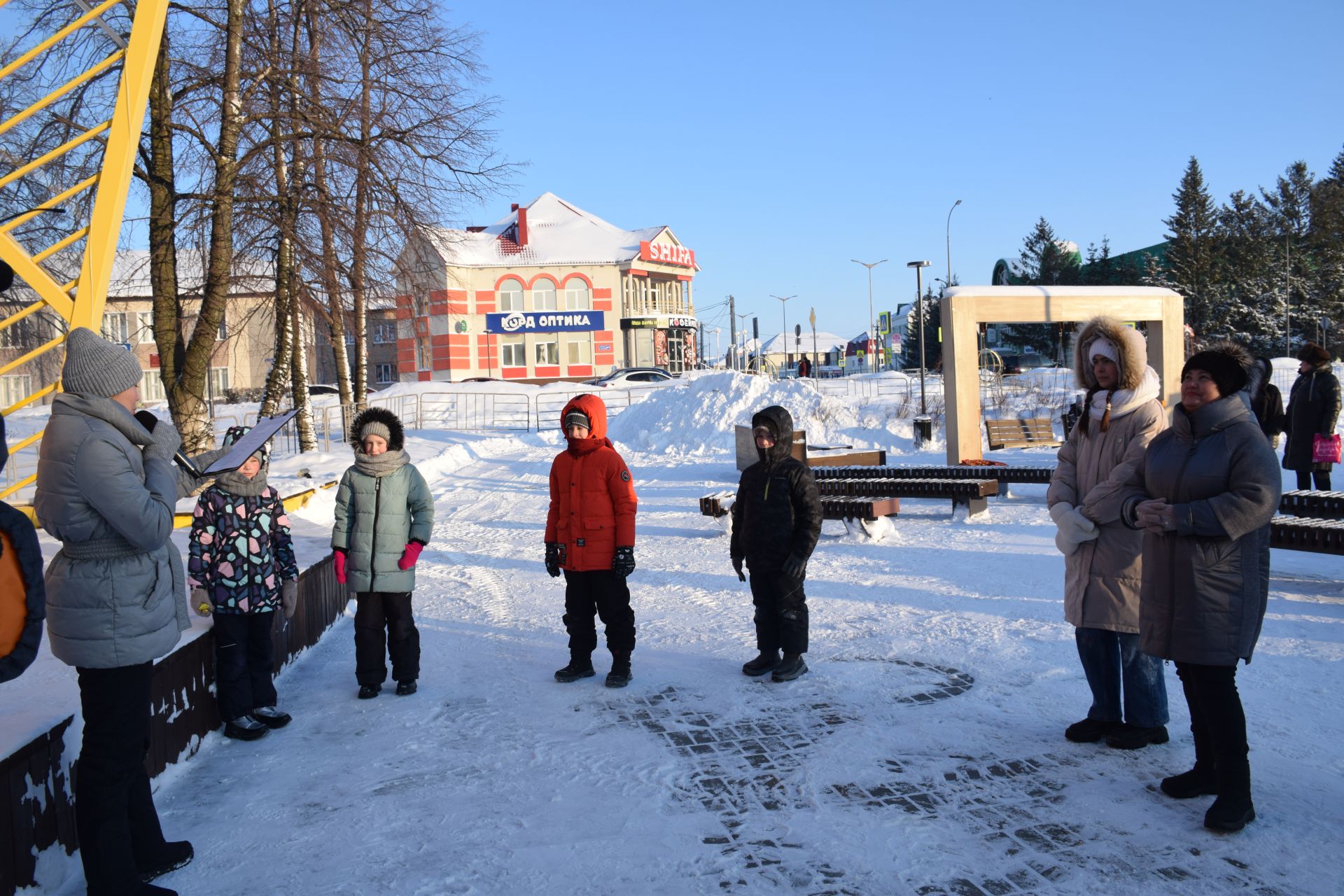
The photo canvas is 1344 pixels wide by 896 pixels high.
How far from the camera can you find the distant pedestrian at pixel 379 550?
18.5 feet

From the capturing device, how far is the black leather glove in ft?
18.2

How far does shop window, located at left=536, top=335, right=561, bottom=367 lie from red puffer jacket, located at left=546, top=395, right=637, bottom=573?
54264mm

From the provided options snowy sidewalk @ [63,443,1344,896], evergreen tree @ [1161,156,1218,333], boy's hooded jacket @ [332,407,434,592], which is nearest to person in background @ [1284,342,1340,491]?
snowy sidewalk @ [63,443,1344,896]

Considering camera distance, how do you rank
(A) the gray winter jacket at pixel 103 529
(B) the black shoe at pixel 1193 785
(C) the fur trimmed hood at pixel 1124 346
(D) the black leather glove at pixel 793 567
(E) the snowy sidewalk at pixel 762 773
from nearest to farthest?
(A) the gray winter jacket at pixel 103 529 < (E) the snowy sidewalk at pixel 762 773 < (B) the black shoe at pixel 1193 785 < (C) the fur trimmed hood at pixel 1124 346 < (D) the black leather glove at pixel 793 567

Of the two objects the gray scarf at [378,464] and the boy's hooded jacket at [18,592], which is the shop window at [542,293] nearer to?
the gray scarf at [378,464]

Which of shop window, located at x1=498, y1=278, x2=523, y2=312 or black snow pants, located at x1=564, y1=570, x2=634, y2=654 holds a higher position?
shop window, located at x1=498, y1=278, x2=523, y2=312

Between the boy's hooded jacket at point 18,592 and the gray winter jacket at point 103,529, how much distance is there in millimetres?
421

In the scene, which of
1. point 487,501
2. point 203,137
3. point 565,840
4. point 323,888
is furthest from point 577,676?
point 203,137

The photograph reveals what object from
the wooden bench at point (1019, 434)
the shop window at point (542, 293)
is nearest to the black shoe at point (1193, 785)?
the wooden bench at point (1019, 434)

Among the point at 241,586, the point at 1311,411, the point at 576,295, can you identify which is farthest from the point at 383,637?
the point at 576,295

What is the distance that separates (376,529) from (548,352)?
5452 cm

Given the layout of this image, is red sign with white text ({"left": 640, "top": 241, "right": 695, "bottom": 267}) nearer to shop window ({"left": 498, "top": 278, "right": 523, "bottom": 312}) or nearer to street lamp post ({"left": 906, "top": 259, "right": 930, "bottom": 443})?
shop window ({"left": 498, "top": 278, "right": 523, "bottom": 312})

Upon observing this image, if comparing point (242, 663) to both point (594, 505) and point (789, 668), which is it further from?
point (789, 668)

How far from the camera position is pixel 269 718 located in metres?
5.14
